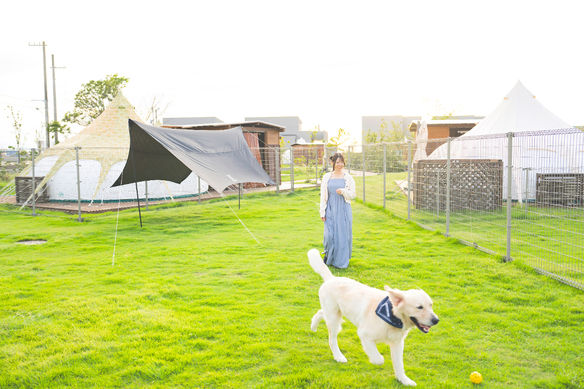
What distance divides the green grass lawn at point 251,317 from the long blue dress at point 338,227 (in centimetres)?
23

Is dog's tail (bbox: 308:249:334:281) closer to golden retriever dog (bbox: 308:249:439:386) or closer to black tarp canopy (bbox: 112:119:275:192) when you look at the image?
golden retriever dog (bbox: 308:249:439:386)

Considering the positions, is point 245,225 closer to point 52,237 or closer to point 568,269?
point 52,237

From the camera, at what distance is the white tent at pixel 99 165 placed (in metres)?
13.1

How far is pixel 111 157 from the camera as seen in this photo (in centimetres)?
1320

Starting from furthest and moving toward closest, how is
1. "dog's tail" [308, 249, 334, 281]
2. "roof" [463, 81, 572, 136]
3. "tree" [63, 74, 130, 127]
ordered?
"tree" [63, 74, 130, 127], "roof" [463, 81, 572, 136], "dog's tail" [308, 249, 334, 281]

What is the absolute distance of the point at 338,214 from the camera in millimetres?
5617

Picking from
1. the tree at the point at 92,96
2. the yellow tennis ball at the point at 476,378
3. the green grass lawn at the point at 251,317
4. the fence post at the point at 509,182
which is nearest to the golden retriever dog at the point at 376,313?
the green grass lawn at the point at 251,317

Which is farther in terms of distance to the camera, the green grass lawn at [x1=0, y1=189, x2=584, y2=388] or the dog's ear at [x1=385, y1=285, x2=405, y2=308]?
the green grass lawn at [x1=0, y1=189, x2=584, y2=388]

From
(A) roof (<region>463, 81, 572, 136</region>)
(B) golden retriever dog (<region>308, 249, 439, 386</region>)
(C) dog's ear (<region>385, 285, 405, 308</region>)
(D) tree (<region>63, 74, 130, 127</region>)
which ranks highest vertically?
(D) tree (<region>63, 74, 130, 127</region>)

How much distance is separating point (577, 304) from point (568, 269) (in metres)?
1.17

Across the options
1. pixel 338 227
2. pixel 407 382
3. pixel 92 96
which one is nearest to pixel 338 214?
pixel 338 227

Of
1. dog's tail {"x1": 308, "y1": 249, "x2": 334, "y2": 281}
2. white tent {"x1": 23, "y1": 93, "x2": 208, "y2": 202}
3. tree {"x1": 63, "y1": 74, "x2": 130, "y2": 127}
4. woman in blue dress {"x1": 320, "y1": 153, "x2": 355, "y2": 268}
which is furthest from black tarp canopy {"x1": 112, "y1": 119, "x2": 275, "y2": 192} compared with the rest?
tree {"x1": 63, "y1": 74, "x2": 130, "y2": 127}

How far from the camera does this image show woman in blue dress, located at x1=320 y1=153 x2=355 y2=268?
219 inches

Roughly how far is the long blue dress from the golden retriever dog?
2388 millimetres
